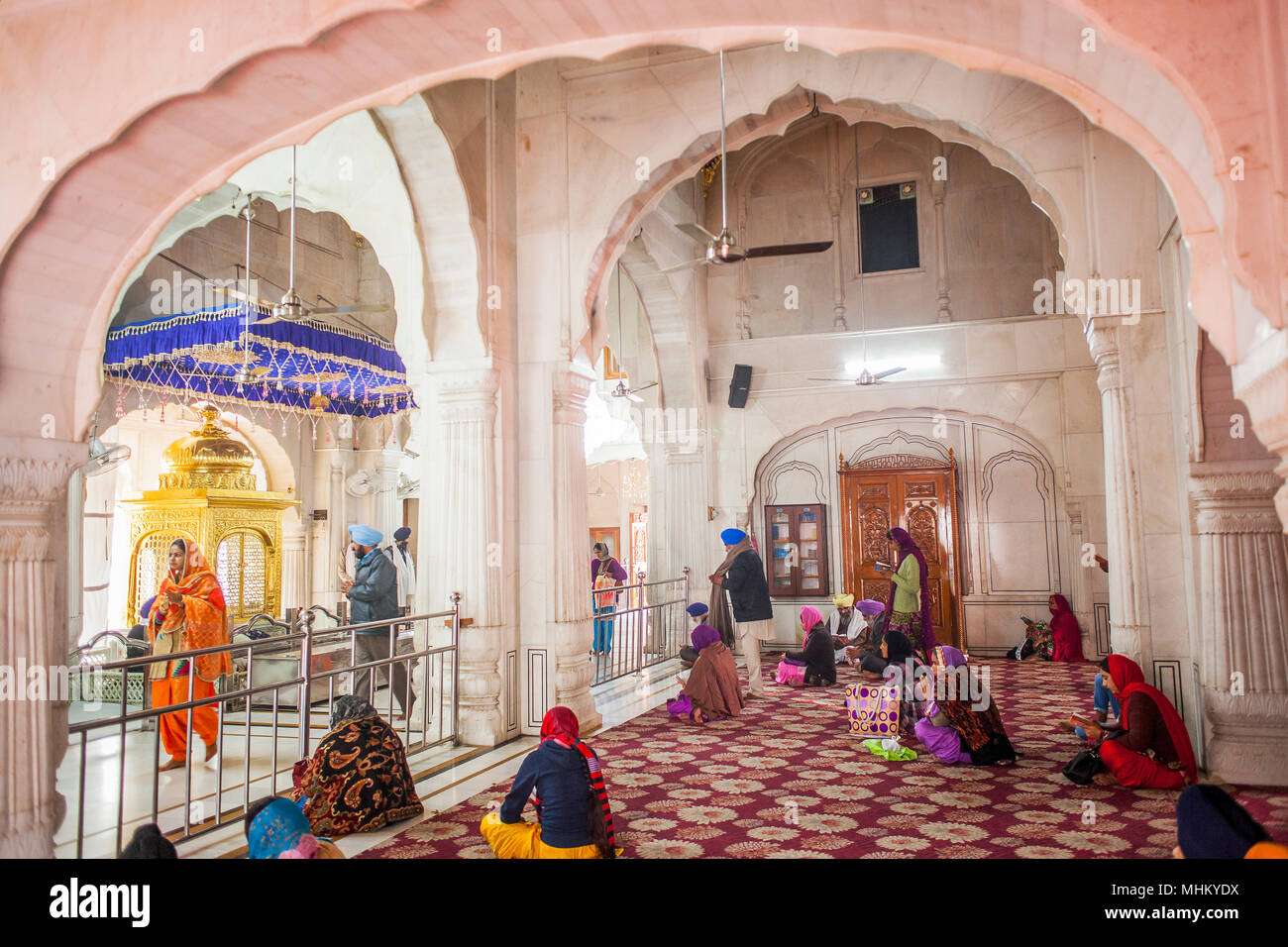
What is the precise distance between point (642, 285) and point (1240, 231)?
7.56 meters

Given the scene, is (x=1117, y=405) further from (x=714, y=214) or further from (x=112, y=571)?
(x=112, y=571)

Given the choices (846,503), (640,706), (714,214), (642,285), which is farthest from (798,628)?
(714,214)

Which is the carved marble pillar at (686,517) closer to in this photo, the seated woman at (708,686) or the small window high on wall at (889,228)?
the small window high on wall at (889,228)

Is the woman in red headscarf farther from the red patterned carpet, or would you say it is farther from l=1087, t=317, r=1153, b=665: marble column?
l=1087, t=317, r=1153, b=665: marble column

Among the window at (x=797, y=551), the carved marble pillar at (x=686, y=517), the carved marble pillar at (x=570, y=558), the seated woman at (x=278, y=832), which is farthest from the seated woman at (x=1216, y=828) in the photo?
the window at (x=797, y=551)

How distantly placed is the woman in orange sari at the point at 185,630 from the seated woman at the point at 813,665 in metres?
4.58

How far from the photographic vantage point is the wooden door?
938 cm

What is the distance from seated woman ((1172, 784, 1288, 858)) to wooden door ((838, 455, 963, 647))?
743cm

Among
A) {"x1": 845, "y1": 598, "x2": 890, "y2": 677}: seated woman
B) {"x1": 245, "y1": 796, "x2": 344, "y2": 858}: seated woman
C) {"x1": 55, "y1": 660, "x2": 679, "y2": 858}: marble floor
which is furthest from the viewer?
{"x1": 845, "y1": 598, "x2": 890, "y2": 677}: seated woman

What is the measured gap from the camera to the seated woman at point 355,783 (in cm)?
367

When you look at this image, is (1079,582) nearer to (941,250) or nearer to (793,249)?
(941,250)

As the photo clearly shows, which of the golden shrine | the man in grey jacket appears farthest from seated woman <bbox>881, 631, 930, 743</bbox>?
the golden shrine

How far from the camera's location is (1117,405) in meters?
4.72

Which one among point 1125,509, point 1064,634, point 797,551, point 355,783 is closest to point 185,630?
point 355,783
